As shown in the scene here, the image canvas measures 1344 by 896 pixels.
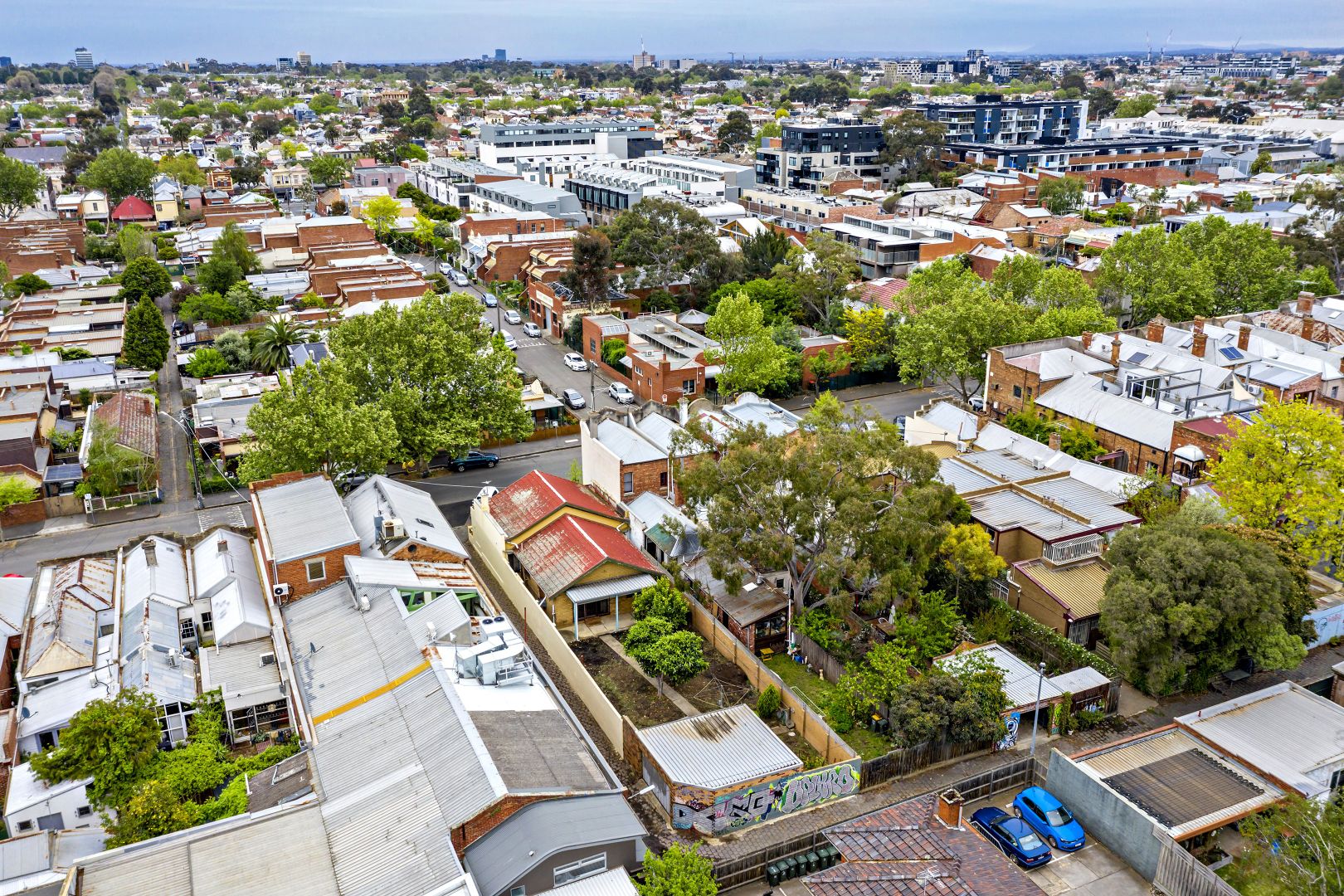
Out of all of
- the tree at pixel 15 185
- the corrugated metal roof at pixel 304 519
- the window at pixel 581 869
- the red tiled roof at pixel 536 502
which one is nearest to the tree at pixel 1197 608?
the window at pixel 581 869

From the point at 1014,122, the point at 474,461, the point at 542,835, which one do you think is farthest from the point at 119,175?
the point at 1014,122

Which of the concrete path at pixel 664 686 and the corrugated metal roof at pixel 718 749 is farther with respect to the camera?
the concrete path at pixel 664 686

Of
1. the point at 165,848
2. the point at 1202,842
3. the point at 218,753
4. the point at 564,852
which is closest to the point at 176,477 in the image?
the point at 218,753

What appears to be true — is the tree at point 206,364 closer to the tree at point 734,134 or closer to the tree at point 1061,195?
the tree at point 1061,195

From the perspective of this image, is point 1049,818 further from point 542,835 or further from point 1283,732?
point 542,835

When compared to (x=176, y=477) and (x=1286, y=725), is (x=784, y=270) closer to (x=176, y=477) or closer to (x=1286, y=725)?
(x=176, y=477)
